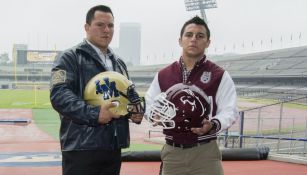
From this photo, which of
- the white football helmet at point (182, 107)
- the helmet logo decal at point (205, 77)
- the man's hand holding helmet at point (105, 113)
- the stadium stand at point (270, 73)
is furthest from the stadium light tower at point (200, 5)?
the man's hand holding helmet at point (105, 113)

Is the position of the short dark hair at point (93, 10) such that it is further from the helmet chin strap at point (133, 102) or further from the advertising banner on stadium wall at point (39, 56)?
the advertising banner on stadium wall at point (39, 56)

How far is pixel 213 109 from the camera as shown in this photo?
2.50m

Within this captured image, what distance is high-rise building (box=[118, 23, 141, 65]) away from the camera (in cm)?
16088

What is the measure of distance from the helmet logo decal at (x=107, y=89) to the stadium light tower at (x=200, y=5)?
4796 centimetres

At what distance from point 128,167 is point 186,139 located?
4.29 metres

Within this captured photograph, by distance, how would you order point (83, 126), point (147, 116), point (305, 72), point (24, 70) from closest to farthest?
point (83, 126) → point (147, 116) → point (305, 72) → point (24, 70)

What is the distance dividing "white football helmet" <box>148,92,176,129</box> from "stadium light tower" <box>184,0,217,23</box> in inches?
1883

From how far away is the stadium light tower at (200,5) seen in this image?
163 ft

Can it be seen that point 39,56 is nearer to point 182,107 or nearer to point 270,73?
point 270,73

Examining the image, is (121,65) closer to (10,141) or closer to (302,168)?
(302,168)

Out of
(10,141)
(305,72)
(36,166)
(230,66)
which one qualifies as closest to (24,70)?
(230,66)

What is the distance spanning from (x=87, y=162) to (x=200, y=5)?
48.8 meters

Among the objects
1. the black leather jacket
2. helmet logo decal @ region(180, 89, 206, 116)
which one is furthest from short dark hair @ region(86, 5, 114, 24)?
helmet logo decal @ region(180, 89, 206, 116)

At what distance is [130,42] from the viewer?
162625mm
